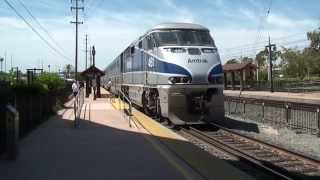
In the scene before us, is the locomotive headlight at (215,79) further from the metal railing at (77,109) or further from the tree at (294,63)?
the tree at (294,63)

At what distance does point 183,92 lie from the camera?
1945 centimetres

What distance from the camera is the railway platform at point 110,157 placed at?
10.1 meters

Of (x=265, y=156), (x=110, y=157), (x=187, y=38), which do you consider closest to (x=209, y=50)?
(x=187, y=38)

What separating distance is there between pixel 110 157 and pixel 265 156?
4221 mm

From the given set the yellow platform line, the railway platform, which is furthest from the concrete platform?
the railway platform

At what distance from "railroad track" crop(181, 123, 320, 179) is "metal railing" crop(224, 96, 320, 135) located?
3.40m


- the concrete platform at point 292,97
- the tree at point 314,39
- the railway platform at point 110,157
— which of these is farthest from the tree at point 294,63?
the railway platform at point 110,157

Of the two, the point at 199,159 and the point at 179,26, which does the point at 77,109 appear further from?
the point at 199,159

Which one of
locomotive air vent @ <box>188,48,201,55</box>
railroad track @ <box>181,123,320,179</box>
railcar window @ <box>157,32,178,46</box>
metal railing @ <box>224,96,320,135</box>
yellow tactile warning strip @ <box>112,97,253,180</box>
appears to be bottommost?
railroad track @ <box>181,123,320,179</box>

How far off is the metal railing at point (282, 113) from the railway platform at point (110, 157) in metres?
5.63

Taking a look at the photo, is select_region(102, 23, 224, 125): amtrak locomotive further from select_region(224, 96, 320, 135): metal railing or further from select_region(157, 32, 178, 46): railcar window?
select_region(224, 96, 320, 135): metal railing

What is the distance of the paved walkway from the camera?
394 inches

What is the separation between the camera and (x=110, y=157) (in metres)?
12.2

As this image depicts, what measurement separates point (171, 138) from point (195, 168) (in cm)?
530
